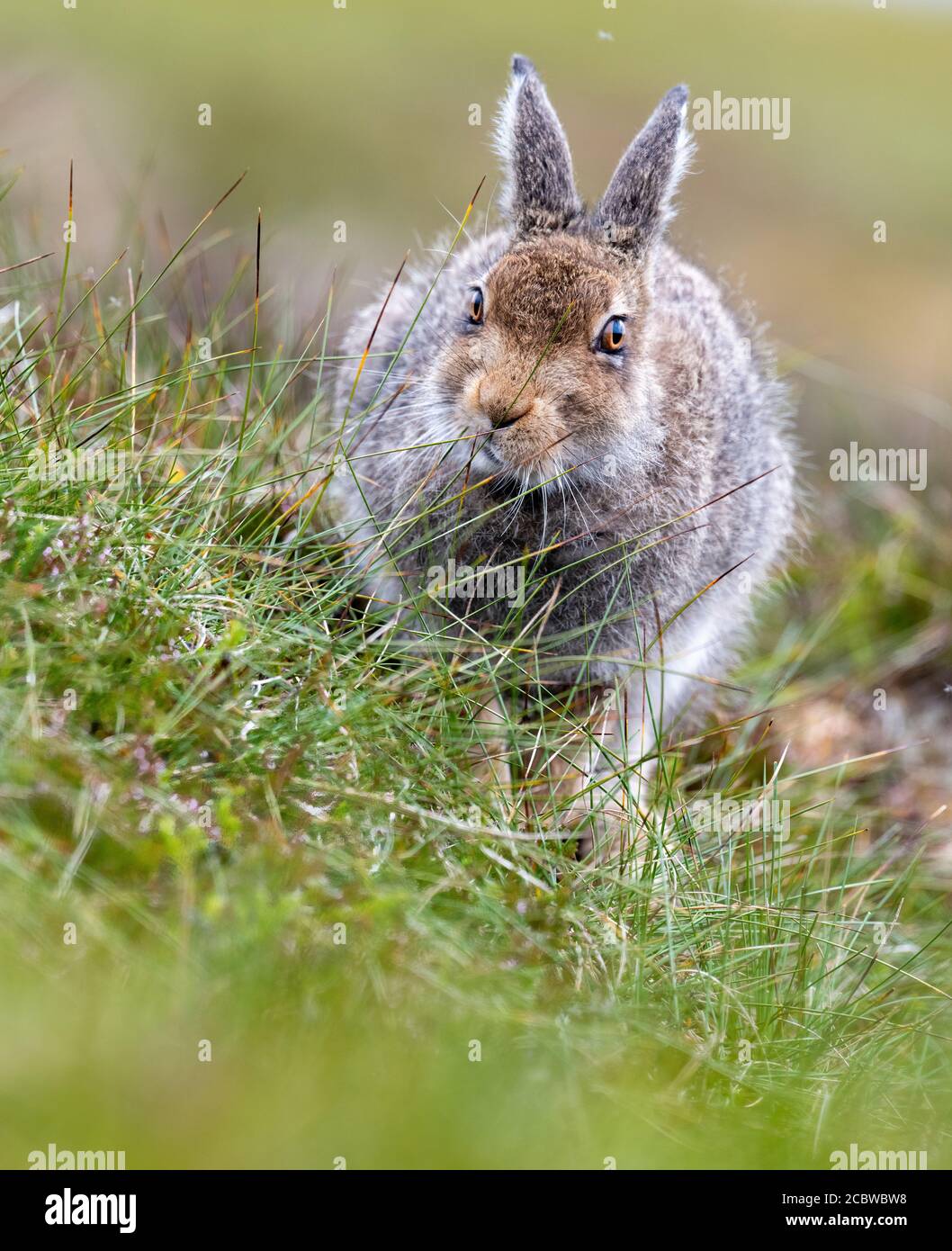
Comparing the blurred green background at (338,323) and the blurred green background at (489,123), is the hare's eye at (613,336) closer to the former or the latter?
the blurred green background at (338,323)

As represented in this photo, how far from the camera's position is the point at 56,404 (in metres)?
4.91

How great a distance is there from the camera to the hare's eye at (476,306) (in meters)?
5.43

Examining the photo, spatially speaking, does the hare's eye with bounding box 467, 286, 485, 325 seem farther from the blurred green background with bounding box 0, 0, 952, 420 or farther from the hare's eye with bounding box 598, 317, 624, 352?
the blurred green background with bounding box 0, 0, 952, 420

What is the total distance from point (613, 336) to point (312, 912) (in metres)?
2.93

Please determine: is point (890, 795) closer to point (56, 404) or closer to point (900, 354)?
point (56, 404)

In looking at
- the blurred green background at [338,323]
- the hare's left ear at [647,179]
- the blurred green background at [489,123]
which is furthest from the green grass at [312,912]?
the blurred green background at [489,123]

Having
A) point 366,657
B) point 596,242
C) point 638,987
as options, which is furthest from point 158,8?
point 638,987

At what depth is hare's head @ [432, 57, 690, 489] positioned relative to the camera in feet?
16.5

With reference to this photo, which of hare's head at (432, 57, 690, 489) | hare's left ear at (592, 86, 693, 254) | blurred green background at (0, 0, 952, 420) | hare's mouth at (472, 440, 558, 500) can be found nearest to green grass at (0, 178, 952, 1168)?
hare's mouth at (472, 440, 558, 500)

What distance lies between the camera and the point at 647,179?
555 centimetres

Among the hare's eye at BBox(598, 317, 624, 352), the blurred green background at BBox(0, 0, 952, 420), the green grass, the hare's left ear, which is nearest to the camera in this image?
the green grass

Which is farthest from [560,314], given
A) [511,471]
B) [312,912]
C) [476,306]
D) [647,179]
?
[312,912]

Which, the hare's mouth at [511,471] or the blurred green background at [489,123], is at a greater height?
the blurred green background at [489,123]

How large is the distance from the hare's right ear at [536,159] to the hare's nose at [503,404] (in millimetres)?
1122
